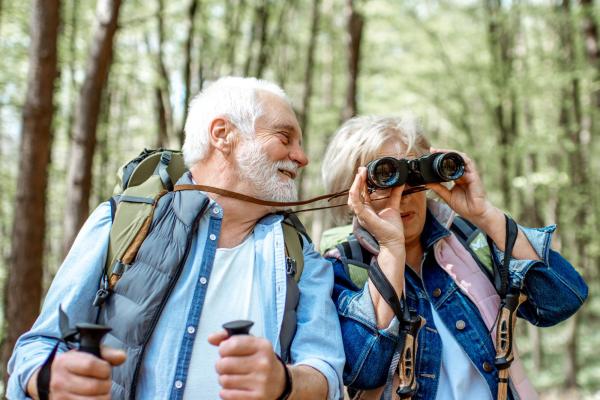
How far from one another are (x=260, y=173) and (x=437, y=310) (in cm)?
96

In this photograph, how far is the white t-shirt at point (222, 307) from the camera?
1983mm

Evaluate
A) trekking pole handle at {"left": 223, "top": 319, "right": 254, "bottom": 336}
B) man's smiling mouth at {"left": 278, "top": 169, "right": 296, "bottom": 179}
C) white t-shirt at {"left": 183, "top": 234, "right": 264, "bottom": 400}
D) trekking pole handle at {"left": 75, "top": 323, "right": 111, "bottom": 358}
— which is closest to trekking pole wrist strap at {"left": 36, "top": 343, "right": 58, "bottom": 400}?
trekking pole handle at {"left": 75, "top": 323, "right": 111, "bottom": 358}

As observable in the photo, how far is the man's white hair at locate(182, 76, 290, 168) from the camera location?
7.79 feet

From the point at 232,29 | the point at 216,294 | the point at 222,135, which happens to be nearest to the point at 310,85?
the point at 232,29

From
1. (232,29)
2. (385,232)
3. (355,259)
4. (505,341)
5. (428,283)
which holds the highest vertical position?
(232,29)

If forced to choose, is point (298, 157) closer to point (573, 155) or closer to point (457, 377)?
point (457, 377)

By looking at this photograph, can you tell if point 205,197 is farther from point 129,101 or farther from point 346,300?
point 129,101

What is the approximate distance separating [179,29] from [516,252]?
10770mm

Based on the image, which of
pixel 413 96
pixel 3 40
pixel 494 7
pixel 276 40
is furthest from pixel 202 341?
pixel 413 96

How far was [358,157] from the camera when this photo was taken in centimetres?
252

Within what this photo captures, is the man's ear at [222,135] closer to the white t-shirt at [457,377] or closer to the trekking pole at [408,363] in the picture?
the trekking pole at [408,363]

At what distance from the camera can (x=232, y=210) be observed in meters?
2.32

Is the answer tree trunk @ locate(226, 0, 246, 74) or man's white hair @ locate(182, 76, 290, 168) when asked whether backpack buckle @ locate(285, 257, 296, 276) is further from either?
tree trunk @ locate(226, 0, 246, 74)

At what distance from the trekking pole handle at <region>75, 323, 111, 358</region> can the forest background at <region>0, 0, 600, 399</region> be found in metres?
2.38
